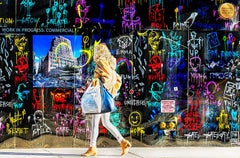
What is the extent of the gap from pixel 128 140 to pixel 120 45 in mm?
1862

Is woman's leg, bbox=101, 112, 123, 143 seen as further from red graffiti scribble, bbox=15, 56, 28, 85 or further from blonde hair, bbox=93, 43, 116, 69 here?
red graffiti scribble, bbox=15, 56, 28, 85

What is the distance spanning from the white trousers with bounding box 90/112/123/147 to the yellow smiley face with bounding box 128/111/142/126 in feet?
2.05

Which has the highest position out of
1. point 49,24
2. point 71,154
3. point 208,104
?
point 49,24

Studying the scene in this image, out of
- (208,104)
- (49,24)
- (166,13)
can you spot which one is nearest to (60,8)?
(49,24)

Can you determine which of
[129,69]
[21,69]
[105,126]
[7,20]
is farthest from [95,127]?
[7,20]

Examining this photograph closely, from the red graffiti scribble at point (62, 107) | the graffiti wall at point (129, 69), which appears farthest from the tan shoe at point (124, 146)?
the red graffiti scribble at point (62, 107)

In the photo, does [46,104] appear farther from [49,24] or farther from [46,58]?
[49,24]

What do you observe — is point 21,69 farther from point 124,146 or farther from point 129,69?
point 124,146

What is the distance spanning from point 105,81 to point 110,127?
2.82 ft

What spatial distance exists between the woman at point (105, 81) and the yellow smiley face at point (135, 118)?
23.8 inches

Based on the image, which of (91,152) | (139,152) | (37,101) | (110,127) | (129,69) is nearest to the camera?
(91,152)

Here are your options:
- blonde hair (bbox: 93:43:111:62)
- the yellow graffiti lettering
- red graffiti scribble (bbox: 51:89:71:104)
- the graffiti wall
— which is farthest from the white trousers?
the yellow graffiti lettering

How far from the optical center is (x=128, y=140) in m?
10.6

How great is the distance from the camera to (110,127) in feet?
32.9
